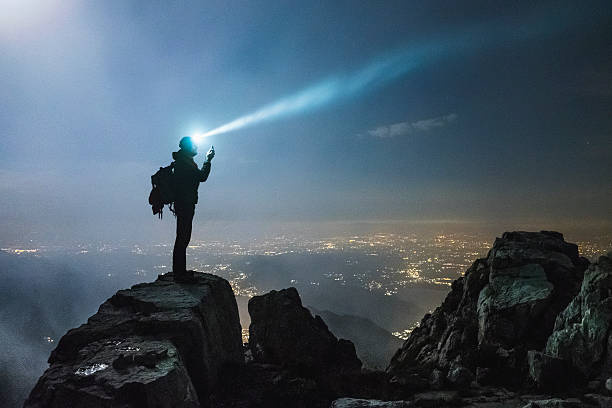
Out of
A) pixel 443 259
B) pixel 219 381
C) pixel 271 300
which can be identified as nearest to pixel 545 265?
pixel 271 300

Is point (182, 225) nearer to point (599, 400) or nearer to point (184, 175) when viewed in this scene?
point (184, 175)

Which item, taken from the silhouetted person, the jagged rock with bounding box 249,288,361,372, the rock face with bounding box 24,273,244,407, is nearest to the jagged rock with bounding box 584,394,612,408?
the jagged rock with bounding box 249,288,361,372

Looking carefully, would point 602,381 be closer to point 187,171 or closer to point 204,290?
point 204,290

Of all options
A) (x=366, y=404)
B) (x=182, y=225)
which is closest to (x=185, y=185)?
(x=182, y=225)

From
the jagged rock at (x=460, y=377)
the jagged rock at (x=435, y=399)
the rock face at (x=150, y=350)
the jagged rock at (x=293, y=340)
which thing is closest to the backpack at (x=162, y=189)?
the rock face at (x=150, y=350)

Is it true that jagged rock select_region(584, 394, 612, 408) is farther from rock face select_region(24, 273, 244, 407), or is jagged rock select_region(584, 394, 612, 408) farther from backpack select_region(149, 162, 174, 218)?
backpack select_region(149, 162, 174, 218)

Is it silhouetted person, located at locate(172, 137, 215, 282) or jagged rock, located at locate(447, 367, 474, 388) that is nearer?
jagged rock, located at locate(447, 367, 474, 388)
